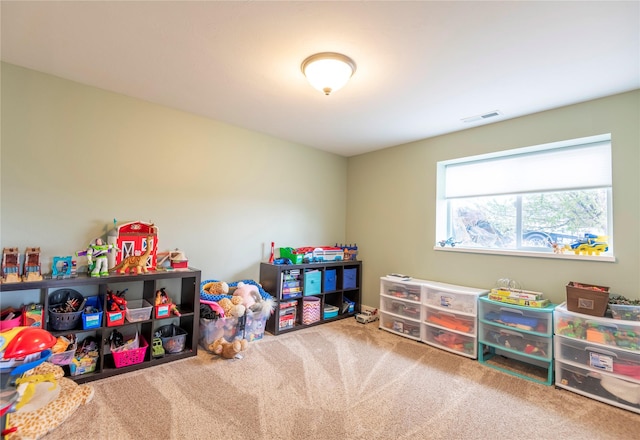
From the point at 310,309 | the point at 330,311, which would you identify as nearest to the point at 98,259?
the point at 310,309

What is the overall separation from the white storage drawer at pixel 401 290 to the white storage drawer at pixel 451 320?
0.21 metres

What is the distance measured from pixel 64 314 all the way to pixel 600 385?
3960 mm

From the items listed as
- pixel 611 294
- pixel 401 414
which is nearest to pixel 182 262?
pixel 401 414

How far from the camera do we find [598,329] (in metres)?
2.22

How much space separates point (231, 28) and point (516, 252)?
3.12 metres

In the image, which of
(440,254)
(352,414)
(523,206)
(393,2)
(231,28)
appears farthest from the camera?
(440,254)

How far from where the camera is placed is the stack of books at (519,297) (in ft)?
8.39

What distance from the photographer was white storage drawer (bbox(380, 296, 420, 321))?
131 inches

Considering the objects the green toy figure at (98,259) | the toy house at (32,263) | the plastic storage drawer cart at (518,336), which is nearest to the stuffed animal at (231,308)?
the green toy figure at (98,259)

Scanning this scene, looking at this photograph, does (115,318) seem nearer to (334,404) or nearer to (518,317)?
(334,404)

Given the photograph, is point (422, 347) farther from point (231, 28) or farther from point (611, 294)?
point (231, 28)

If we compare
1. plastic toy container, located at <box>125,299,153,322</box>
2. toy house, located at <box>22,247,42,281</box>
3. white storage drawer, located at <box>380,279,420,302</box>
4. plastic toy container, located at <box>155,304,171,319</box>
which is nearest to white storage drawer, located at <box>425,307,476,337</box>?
white storage drawer, located at <box>380,279,420,302</box>

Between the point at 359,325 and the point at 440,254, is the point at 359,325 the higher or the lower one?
the lower one

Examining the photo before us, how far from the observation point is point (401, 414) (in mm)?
1963
